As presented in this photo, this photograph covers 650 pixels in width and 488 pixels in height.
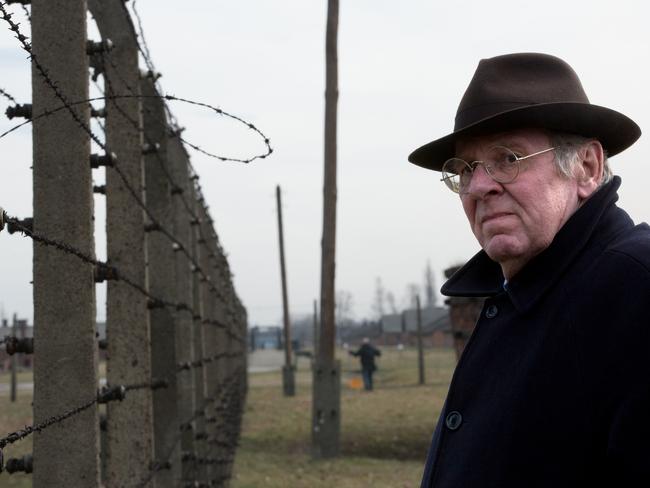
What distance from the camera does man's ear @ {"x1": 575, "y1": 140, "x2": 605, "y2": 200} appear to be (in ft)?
8.13

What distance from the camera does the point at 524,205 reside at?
2455mm

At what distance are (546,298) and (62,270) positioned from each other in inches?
53.2

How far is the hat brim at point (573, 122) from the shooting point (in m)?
2.46

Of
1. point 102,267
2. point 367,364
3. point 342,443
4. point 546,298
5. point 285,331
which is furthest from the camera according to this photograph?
point 285,331

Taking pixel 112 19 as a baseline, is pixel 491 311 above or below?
below

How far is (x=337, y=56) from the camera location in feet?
45.2

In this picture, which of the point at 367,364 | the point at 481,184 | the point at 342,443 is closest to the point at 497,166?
the point at 481,184

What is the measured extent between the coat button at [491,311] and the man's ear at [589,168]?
34 cm

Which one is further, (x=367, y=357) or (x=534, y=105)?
(x=367, y=357)

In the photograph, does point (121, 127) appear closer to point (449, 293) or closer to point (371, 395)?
point (449, 293)

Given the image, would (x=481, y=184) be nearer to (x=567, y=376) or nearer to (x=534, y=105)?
(x=534, y=105)

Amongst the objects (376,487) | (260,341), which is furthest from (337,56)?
(260,341)

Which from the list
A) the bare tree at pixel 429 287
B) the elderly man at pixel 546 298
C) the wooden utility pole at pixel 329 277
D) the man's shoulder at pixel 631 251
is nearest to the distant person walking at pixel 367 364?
the wooden utility pole at pixel 329 277

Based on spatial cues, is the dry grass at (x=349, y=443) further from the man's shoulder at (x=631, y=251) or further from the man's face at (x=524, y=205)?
the man's shoulder at (x=631, y=251)
